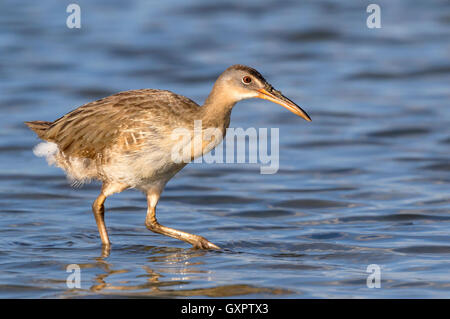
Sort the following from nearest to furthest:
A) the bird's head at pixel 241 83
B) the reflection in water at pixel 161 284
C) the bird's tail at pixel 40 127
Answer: the reflection in water at pixel 161 284
the bird's head at pixel 241 83
the bird's tail at pixel 40 127

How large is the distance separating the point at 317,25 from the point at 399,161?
28.7 feet

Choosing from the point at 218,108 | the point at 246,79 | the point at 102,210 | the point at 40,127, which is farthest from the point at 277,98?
the point at 40,127

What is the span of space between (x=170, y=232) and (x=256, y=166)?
3.91 meters

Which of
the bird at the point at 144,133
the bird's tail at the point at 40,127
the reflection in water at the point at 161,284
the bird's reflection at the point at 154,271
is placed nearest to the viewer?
the reflection in water at the point at 161,284

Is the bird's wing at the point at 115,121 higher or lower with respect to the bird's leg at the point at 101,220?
higher

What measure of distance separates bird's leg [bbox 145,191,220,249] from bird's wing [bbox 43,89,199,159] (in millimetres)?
768

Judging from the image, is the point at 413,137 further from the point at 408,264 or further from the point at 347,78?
the point at 408,264

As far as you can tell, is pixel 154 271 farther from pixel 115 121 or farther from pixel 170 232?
pixel 115 121

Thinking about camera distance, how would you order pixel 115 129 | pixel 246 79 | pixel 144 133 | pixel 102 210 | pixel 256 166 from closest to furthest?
pixel 144 133, pixel 246 79, pixel 115 129, pixel 102 210, pixel 256 166

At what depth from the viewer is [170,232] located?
9.38m

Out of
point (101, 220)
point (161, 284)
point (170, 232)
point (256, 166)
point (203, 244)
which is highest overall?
point (256, 166)

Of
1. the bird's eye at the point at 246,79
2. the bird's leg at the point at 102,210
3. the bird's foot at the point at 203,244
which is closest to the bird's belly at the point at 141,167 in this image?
the bird's leg at the point at 102,210

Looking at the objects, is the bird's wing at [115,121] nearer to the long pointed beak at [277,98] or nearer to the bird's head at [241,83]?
the bird's head at [241,83]

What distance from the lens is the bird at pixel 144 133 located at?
28.4 feet
